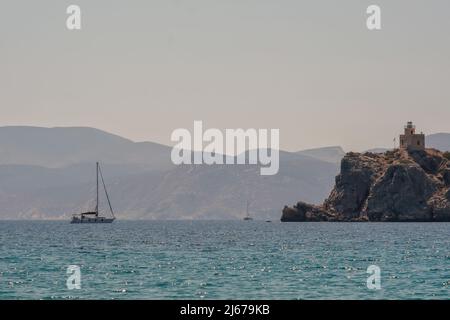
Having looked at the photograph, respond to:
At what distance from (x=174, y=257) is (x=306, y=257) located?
15.2 metres

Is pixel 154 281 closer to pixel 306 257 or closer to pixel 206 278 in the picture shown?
pixel 206 278

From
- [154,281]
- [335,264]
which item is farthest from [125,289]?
[335,264]

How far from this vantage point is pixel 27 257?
10712 cm

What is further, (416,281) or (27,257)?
(27,257)

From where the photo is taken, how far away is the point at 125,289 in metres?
63.1

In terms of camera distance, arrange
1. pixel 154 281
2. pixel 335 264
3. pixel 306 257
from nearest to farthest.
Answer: pixel 154 281 → pixel 335 264 → pixel 306 257
